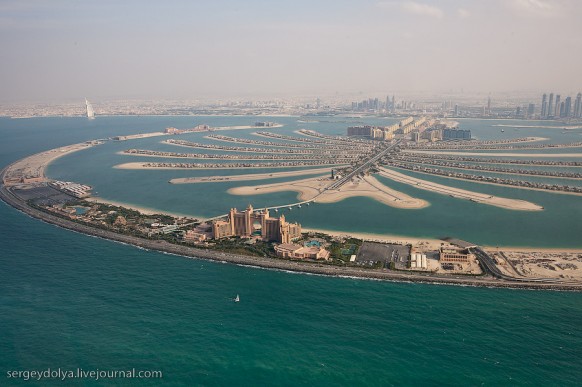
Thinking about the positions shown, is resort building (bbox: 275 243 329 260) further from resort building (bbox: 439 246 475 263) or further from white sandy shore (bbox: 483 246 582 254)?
white sandy shore (bbox: 483 246 582 254)

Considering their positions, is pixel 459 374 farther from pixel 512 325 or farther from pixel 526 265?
pixel 526 265

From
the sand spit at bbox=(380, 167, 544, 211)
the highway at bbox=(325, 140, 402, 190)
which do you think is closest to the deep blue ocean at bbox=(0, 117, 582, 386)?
the sand spit at bbox=(380, 167, 544, 211)

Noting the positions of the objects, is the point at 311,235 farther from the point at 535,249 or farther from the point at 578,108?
the point at 578,108

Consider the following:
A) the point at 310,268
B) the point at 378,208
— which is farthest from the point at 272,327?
the point at 378,208

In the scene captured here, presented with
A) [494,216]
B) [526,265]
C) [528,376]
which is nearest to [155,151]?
[494,216]

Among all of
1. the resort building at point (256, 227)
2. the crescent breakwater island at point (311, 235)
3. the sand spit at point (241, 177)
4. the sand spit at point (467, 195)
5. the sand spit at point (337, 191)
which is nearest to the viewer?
the crescent breakwater island at point (311, 235)

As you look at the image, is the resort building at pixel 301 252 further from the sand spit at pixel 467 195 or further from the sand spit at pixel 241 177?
the sand spit at pixel 241 177

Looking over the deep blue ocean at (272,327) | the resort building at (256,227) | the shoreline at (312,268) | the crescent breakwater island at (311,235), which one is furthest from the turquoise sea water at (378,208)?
the deep blue ocean at (272,327)
